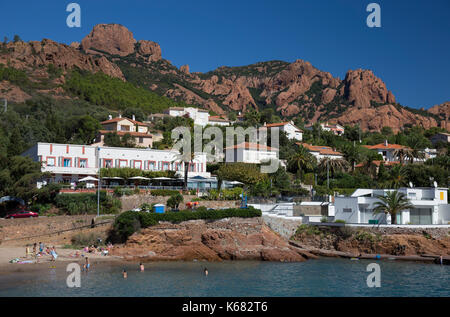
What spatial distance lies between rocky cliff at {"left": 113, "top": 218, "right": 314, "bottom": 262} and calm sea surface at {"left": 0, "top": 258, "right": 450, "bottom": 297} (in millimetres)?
1704

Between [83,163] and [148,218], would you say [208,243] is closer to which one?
[148,218]

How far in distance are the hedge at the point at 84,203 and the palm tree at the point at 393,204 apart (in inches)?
1032

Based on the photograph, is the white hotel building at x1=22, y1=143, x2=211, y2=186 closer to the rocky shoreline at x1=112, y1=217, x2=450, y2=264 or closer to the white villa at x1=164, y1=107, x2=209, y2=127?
the rocky shoreline at x1=112, y1=217, x2=450, y2=264

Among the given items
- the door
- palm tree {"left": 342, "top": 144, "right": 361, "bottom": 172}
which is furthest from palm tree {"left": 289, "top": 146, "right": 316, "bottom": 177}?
the door

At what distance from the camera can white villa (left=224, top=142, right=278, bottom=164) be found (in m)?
69.2

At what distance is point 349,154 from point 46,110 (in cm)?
6411

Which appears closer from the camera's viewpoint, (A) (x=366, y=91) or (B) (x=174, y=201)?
(B) (x=174, y=201)

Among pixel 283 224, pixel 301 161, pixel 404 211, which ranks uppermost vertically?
pixel 301 161

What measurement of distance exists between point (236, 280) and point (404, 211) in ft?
73.8

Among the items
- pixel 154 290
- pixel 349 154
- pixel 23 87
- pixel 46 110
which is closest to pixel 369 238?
pixel 154 290

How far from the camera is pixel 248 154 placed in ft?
228

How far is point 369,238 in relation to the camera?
42.0 meters

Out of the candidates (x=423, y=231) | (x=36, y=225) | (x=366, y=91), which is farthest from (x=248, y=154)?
(x=366, y=91)
